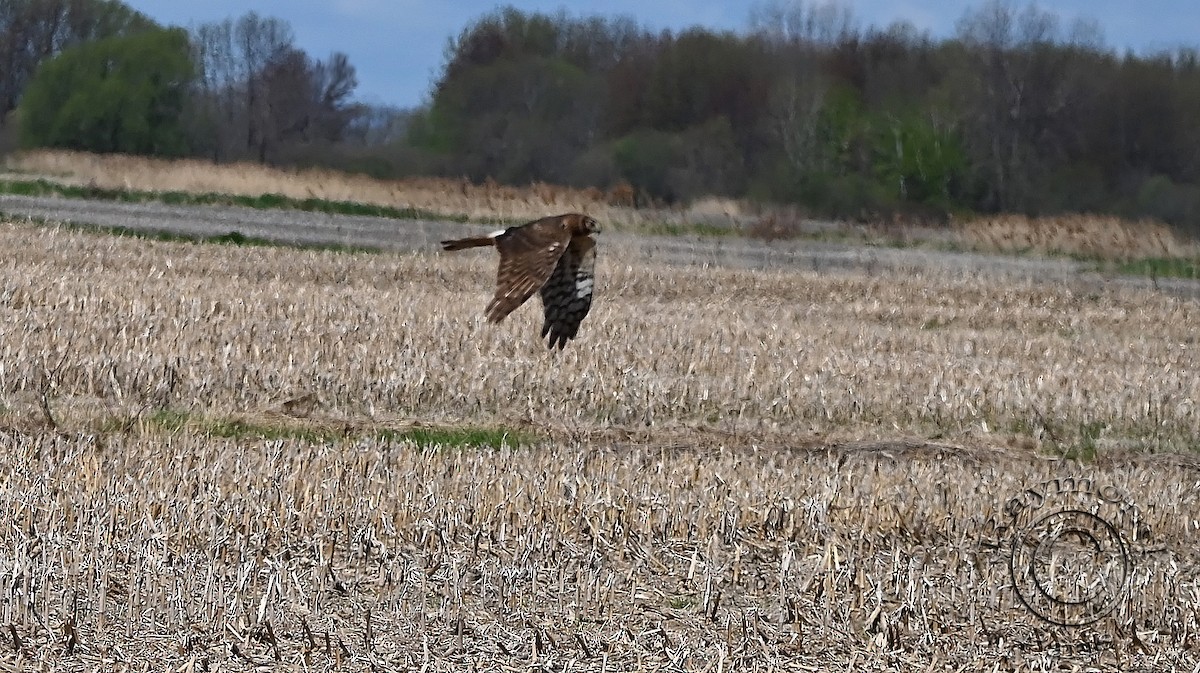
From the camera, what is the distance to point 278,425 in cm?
852

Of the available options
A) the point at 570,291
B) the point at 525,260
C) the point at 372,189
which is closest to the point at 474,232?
the point at 372,189

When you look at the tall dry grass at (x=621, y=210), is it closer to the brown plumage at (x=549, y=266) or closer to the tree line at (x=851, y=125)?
the tree line at (x=851, y=125)

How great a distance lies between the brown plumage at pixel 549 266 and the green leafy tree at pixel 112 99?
40.1 meters

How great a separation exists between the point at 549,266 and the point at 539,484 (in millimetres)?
929

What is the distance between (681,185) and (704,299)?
1701 centimetres

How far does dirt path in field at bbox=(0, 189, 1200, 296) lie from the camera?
20906mm

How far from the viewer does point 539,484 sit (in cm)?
671

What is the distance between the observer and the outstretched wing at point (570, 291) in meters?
7.54

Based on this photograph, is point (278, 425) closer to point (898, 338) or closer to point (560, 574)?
point (560, 574)

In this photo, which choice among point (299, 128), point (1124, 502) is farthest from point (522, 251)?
point (299, 128)

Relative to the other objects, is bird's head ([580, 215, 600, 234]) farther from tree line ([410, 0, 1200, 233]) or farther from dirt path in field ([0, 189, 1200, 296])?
tree line ([410, 0, 1200, 233])

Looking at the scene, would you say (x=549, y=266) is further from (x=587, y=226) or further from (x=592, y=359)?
(x=592, y=359)

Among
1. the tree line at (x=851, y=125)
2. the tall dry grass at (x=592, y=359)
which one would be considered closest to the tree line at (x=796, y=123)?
the tree line at (x=851, y=125)

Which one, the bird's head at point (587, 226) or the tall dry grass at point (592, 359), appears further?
the tall dry grass at point (592, 359)
